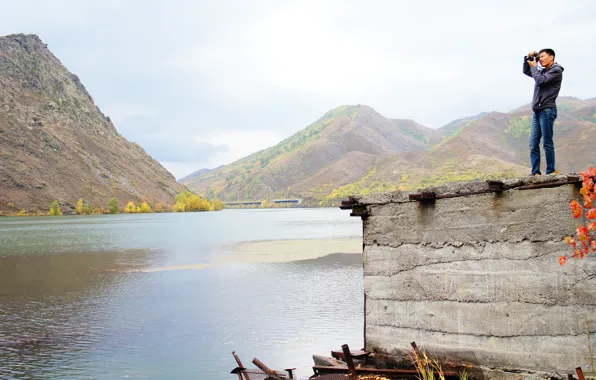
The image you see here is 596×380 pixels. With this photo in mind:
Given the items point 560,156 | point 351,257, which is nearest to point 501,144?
point 560,156

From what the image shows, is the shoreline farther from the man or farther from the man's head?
the man's head

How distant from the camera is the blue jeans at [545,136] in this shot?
8.67 metres

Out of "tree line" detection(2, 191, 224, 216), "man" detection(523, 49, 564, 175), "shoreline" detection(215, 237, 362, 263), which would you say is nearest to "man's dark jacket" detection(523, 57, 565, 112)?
"man" detection(523, 49, 564, 175)

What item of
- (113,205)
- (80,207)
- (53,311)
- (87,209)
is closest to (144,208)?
(113,205)

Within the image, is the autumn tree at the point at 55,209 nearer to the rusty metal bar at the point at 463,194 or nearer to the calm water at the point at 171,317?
the calm water at the point at 171,317

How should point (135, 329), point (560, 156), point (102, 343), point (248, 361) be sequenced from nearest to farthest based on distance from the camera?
1. point (248, 361)
2. point (102, 343)
3. point (135, 329)
4. point (560, 156)

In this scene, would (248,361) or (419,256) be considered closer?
(419,256)

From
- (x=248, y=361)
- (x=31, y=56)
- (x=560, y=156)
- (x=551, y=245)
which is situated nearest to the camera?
(x=551, y=245)

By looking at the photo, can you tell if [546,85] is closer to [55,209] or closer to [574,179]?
[574,179]

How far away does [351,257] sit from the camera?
3306 centimetres

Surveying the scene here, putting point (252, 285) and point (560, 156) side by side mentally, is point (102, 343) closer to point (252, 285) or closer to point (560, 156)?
point (252, 285)

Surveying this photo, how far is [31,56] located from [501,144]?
168 m

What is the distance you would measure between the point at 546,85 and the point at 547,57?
0.46 metres

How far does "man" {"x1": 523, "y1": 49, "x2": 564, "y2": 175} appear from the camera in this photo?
8609 mm
